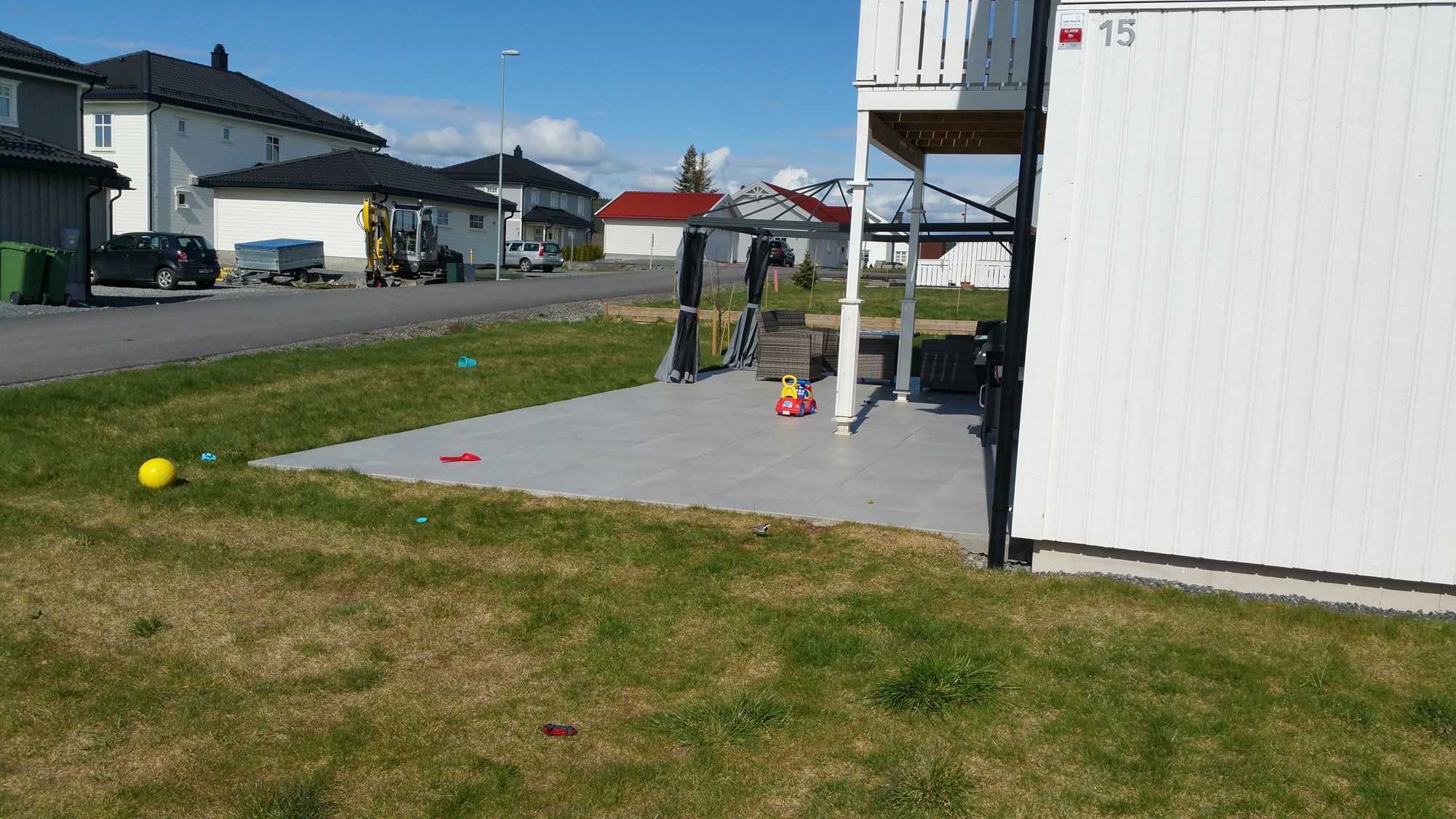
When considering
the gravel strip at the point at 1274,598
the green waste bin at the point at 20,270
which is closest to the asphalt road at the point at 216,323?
the green waste bin at the point at 20,270

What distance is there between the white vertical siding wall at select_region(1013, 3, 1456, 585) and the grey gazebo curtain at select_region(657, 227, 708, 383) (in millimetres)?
8301

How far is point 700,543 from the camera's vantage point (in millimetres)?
6359

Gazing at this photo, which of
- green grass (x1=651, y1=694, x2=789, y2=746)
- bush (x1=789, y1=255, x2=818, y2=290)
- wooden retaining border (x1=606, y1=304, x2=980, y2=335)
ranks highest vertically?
bush (x1=789, y1=255, x2=818, y2=290)

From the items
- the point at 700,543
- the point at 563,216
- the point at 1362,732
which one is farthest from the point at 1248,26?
the point at 563,216

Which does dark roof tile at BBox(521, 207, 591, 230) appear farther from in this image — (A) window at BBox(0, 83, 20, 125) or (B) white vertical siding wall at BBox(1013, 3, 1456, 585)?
(B) white vertical siding wall at BBox(1013, 3, 1456, 585)

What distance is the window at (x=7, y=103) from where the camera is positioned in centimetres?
2769

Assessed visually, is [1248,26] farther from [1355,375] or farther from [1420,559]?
[1420,559]

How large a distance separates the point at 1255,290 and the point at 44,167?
964 inches

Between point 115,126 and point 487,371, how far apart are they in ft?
109

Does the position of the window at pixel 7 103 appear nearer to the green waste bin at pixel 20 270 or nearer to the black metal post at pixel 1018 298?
the green waste bin at pixel 20 270

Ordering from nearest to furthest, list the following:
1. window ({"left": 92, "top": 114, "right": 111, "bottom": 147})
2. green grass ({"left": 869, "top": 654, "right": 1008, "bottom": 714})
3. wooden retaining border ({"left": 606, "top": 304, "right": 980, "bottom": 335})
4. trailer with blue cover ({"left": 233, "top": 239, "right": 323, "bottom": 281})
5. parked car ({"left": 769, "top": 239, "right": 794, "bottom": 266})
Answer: green grass ({"left": 869, "top": 654, "right": 1008, "bottom": 714}) → wooden retaining border ({"left": 606, "top": 304, "right": 980, "bottom": 335}) → trailer with blue cover ({"left": 233, "top": 239, "right": 323, "bottom": 281}) → window ({"left": 92, "top": 114, "right": 111, "bottom": 147}) → parked car ({"left": 769, "top": 239, "right": 794, "bottom": 266})

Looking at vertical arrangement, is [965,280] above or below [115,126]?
below

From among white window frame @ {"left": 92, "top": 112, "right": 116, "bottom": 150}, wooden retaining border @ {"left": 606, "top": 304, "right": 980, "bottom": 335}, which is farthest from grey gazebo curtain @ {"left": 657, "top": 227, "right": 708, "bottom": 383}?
white window frame @ {"left": 92, "top": 112, "right": 116, "bottom": 150}

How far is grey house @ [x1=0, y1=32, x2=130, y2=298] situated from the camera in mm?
22281
